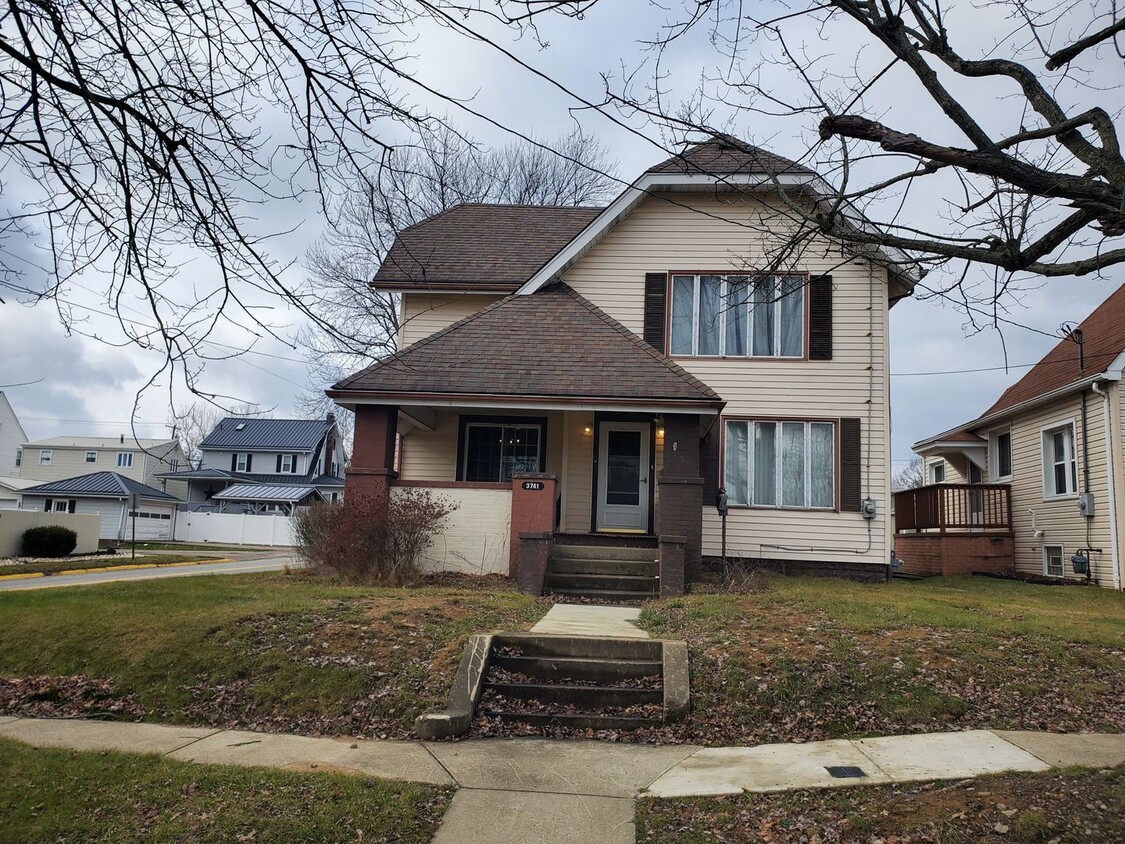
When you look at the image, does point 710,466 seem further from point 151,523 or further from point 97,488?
point 97,488

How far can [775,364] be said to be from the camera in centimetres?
1570

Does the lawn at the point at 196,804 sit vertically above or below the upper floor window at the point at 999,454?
below

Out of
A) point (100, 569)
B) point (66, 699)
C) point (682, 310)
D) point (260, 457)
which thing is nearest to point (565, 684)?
point (66, 699)

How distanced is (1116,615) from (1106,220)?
27.3 feet

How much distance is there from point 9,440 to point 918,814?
64.6m

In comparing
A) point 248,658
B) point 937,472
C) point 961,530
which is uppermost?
point 937,472

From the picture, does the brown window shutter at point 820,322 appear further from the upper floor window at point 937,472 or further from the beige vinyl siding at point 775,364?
the upper floor window at point 937,472

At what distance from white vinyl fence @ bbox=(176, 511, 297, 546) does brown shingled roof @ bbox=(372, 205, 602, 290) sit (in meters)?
25.6

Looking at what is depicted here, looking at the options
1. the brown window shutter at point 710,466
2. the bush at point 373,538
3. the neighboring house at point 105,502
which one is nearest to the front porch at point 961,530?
the brown window shutter at point 710,466

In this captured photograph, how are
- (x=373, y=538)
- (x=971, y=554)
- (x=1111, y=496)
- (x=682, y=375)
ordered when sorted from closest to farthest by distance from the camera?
1. (x=373, y=538)
2. (x=682, y=375)
3. (x=1111, y=496)
4. (x=971, y=554)

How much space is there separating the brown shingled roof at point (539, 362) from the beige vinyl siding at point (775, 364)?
1.14m

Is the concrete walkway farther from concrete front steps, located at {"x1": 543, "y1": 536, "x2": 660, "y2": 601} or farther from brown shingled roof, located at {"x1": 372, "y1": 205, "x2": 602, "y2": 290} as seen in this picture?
brown shingled roof, located at {"x1": 372, "y1": 205, "x2": 602, "y2": 290}

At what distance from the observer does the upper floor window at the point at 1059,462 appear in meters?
17.3

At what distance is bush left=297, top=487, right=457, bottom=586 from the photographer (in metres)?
12.3
